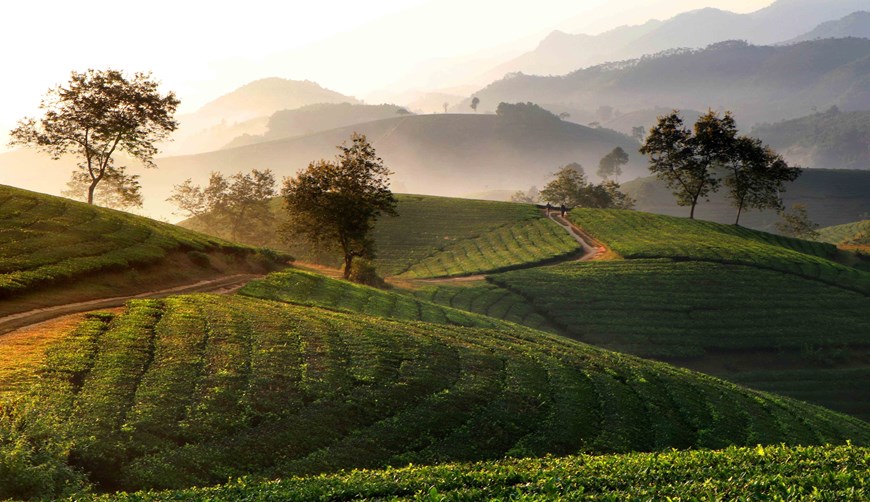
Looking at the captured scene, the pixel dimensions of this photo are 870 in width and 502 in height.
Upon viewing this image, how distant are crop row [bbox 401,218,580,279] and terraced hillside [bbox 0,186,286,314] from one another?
34.6 m

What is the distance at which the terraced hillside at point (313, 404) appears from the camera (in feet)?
59.0

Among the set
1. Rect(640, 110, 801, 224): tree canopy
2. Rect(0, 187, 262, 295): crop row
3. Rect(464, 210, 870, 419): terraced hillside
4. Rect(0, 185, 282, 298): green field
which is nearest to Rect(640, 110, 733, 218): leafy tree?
Rect(640, 110, 801, 224): tree canopy

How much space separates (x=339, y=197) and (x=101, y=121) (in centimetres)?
2972

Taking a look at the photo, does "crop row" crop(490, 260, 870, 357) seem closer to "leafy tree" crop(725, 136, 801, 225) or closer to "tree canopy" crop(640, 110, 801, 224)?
"tree canopy" crop(640, 110, 801, 224)

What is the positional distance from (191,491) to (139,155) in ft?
205

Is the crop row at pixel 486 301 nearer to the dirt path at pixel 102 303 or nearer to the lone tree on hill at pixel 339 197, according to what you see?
the lone tree on hill at pixel 339 197

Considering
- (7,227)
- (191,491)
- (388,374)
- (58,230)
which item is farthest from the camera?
(58,230)

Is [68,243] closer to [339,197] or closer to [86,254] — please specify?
[86,254]

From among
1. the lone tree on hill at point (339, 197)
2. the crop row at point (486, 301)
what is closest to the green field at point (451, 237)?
the crop row at point (486, 301)

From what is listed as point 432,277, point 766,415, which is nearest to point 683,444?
point 766,415

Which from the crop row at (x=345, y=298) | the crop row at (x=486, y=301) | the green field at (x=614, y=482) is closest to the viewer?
the green field at (x=614, y=482)

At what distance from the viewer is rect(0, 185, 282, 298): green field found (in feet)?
102

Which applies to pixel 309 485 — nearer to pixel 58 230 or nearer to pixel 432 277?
pixel 58 230

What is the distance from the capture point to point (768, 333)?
56000 mm
